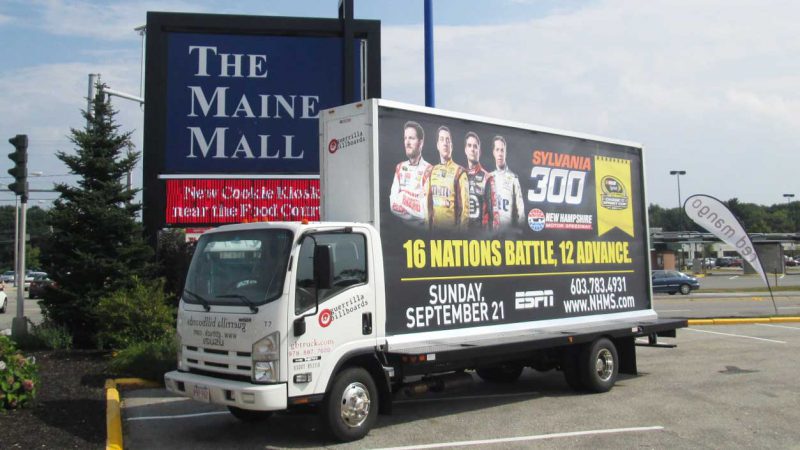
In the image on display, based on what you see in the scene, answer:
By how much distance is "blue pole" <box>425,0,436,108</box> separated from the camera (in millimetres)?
13867

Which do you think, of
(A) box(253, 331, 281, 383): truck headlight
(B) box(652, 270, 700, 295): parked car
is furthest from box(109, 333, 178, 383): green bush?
(B) box(652, 270, 700, 295): parked car

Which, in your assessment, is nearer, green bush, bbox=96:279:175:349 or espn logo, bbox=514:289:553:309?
espn logo, bbox=514:289:553:309

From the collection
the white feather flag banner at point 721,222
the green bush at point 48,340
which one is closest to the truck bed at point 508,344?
the green bush at point 48,340

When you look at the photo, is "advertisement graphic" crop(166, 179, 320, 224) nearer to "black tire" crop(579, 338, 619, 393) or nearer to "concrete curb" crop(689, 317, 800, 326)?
"black tire" crop(579, 338, 619, 393)

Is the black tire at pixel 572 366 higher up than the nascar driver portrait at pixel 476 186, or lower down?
lower down

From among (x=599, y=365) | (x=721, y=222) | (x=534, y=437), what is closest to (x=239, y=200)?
(x=599, y=365)

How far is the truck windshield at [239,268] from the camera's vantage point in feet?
21.9

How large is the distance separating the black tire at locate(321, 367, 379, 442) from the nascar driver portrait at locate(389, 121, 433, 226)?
184 centimetres

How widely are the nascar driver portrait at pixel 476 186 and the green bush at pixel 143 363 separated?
5048 millimetres

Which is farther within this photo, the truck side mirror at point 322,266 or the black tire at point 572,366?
the black tire at point 572,366

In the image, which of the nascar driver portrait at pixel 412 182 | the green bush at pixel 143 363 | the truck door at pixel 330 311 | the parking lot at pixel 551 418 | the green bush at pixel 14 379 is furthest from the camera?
the green bush at pixel 143 363

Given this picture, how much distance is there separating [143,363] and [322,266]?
525cm

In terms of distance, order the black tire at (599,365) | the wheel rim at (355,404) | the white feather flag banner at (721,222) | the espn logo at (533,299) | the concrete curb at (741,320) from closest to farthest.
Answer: the wheel rim at (355,404)
the espn logo at (533,299)
the black tire at (599,365)
the concrete curb at (741,320)
the white feather flag banner at (721,222)

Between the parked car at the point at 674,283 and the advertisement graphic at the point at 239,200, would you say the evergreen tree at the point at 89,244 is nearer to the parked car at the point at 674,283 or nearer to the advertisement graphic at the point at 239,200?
the advertisement graphic at the point at 239,200
